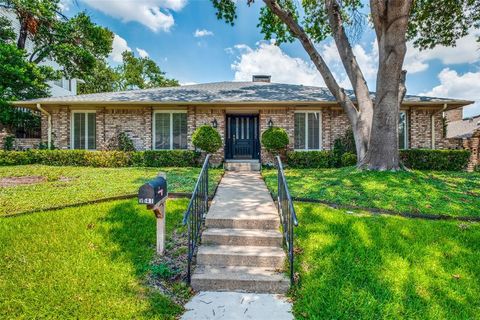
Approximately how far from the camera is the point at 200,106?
1187 cm

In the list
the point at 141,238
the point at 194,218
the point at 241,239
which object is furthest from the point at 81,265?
the point at 241,239

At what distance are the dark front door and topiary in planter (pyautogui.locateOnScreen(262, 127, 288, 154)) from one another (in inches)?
57.4

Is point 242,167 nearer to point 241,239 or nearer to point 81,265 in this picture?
point 241,239

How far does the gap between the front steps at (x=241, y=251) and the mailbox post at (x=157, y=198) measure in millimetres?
552

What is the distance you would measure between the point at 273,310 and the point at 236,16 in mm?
11313

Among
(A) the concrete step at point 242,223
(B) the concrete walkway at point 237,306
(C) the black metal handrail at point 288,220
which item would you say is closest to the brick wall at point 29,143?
(A) the concrete step at point 242,223

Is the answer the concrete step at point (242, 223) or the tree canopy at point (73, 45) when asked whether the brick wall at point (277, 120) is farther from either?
the tree canopy at point (73, 45)

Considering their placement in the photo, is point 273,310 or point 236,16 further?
point 236,16

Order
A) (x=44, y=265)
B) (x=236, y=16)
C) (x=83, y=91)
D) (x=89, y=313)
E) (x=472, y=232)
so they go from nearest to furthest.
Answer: (x=89, y=313), (x=44, y=265), (x=472, y=232), (x=236, y=16), (x=83, y=91)

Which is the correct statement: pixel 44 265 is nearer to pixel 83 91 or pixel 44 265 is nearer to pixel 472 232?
pixel 472 232

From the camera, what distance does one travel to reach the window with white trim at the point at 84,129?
40.4 ft

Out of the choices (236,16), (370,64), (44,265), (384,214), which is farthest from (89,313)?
(370,64)

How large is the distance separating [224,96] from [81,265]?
10.1m

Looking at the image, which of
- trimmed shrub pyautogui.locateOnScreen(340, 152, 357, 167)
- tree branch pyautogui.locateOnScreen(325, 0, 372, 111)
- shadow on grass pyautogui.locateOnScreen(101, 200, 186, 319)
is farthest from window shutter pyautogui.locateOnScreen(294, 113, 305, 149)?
shadow on grass pyautogui.locateOnScreen(101, 200, 186, 319)
